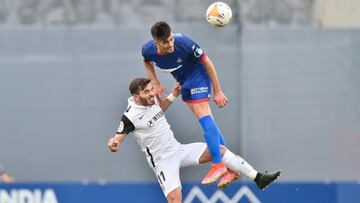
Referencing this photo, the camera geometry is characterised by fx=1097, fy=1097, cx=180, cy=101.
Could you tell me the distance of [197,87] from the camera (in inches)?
326

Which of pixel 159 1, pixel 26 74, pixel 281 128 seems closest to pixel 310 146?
pixel 281 128

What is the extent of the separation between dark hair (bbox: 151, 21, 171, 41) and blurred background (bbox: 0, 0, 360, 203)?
3.03 metres

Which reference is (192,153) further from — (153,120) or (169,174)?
(153,120)

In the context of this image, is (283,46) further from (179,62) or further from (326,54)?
(179,62)

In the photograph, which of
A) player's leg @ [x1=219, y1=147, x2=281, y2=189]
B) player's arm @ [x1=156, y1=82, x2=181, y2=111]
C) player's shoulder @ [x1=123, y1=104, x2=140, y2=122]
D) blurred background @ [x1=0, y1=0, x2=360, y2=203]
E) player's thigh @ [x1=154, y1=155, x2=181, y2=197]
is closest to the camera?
player's leg @ [x1=219, y1=147, x2=281, y2=189]

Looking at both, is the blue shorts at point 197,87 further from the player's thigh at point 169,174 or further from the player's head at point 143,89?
the player's thigh at point 169,174

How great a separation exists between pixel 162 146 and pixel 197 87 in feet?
2.00

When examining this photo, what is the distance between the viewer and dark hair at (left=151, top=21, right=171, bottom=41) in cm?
788

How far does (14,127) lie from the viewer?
11.3 m

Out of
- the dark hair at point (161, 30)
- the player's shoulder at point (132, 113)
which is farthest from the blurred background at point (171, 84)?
the dark hair at point (161, 30)

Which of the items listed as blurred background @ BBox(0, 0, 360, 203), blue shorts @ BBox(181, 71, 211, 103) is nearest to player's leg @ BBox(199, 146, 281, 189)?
blue shorts @ BBox(181, 71, 211, 103)

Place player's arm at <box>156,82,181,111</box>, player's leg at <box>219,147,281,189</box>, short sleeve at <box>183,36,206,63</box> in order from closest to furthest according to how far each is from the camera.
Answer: short sleeve at <box>183,36,206,63</box> < player's leg at <box>219,147,281,189</box> < player's arm at <box>156,82,181,111</box>

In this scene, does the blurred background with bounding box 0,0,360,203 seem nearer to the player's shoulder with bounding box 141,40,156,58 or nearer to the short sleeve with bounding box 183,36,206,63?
the player's shoulder with bounding box 141,40,156,58

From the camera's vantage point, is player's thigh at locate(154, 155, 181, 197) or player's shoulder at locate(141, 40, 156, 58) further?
player's thigh at locate(154, 155, 181, 197)
